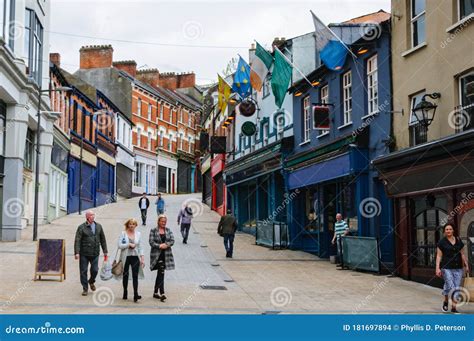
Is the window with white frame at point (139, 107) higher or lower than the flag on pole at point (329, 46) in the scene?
higher

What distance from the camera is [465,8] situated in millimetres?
15039

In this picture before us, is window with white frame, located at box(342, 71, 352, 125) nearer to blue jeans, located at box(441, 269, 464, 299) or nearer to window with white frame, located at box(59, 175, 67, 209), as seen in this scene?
blue jeans, located at box(441, 269, 464, 299)

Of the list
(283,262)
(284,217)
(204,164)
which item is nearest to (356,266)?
(283,262)

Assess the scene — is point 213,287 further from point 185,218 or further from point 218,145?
point 218,145

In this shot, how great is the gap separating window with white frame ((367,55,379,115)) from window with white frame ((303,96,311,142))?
17.8ft

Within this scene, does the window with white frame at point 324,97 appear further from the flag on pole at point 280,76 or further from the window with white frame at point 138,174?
the window with white frame at point 138,174

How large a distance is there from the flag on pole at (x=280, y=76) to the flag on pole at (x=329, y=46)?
3.63m

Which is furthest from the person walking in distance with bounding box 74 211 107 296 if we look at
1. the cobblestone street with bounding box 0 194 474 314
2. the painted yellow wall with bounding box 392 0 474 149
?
the painted yellow wall with bounding box 392 0 474 149

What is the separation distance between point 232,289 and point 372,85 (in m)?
7.90

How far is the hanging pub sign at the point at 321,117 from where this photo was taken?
22016mm

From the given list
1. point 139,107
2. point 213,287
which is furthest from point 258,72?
point 139,107

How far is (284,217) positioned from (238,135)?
33.2 feet

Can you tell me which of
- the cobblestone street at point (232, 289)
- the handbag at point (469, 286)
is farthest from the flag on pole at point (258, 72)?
the handbag at point (469, 286)

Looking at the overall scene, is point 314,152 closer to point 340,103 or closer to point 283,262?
point 340,103
